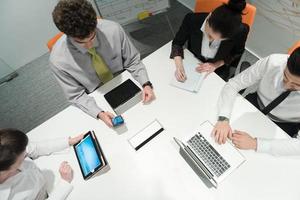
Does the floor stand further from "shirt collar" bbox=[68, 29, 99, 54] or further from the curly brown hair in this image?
the curly brown hair

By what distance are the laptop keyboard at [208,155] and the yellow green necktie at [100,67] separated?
704 mm

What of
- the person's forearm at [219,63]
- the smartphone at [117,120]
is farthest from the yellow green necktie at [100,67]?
the person's forearm at [219,63]

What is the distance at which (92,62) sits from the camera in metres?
1.46

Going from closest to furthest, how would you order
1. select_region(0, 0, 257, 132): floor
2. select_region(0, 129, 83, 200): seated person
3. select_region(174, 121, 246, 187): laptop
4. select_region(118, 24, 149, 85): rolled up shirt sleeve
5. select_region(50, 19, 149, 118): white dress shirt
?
select_region(0, 129, 83, 200): seated person
select_region(174, 121, 246, 187): laptop
select_region(50, 19, 149, 118): white dress shirt
select_region(118, 24, 149, 85): rolled up shirt sleeve
select_region(0, 0, 257, 132): floor

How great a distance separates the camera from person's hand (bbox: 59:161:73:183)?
48.8 inches

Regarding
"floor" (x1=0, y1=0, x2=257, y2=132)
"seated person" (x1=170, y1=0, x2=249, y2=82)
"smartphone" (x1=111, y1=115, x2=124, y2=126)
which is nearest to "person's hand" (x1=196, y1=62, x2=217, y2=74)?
"seated person" (x1=170, y1=0, x2=249, y2=82)

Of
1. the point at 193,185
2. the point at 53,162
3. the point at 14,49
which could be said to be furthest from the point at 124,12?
the point at 193,185

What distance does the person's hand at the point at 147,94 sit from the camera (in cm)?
140

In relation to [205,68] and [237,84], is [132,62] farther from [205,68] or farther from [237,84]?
[237,84]

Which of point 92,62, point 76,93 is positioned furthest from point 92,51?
point 76,93

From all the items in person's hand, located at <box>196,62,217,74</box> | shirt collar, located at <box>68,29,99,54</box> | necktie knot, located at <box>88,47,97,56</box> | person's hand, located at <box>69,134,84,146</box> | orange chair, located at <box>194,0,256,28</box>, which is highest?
shirt collar, located at <box>68,29,99,54</box>

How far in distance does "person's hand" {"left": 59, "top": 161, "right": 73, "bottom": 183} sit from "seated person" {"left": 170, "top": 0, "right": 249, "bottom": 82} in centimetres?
79

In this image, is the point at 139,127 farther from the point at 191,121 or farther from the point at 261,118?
the point at 261,118

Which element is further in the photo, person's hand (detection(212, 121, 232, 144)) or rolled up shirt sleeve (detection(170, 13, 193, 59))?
rolled up shirt sleeve (detection(170, 13, 193, 59))
